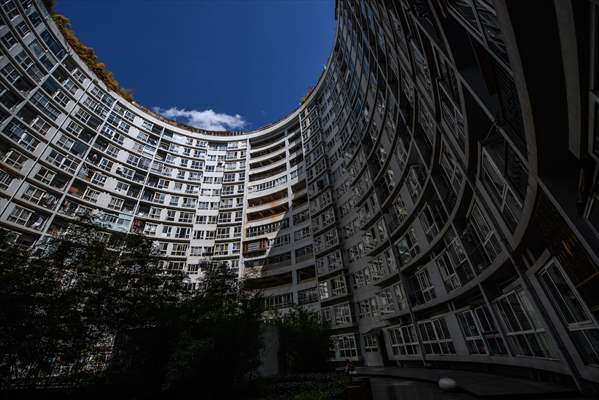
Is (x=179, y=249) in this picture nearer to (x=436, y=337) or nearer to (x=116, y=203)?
(x=116, y=203)

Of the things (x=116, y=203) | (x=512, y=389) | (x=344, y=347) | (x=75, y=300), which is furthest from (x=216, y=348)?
(x=116, y=203)

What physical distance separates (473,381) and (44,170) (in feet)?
143

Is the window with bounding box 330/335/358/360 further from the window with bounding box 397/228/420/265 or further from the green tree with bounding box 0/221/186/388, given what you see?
the green tree with bounding box 0/221/186/388

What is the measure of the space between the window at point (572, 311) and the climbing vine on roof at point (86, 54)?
5573 centimetres

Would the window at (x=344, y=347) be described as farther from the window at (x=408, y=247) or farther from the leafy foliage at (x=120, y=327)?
the leafy foliage at (x=120, y=327)

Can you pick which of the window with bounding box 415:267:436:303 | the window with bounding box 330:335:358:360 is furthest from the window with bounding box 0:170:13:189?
the window with bounding box 415:267:436:303

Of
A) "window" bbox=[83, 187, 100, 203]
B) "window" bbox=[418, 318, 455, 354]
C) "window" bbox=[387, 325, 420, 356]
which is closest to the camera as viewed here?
"window" bbox=[418, 318, 455, 354]

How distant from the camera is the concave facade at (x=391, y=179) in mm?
5380

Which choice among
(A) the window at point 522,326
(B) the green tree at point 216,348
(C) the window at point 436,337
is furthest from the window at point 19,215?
(A) the window at point 522,326

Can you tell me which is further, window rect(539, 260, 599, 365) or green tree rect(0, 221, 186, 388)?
green tree rect(0, 221, 186, 388)

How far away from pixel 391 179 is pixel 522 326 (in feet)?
39.5

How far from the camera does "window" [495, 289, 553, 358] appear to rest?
891 cm

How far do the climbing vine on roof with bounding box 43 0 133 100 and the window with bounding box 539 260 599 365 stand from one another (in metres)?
55.7

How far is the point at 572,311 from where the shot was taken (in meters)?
7.56
